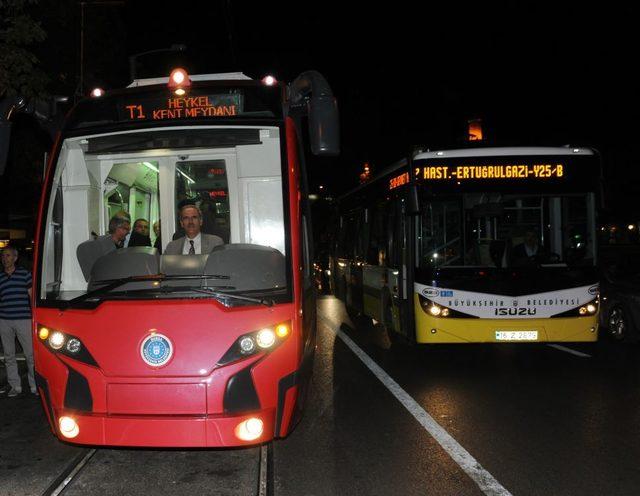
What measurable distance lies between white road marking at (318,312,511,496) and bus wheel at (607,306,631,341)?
452 cm

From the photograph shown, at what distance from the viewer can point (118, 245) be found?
20.4ft

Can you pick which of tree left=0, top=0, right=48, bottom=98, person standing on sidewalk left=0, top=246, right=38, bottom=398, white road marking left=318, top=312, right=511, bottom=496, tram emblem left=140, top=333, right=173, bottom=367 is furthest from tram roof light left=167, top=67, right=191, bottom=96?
tree left=0, top=0, right=48, bottom=98

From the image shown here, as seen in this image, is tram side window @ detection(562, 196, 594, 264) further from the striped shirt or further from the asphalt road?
the striped shirt

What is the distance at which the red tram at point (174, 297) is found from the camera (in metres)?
4.32

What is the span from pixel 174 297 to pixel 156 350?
0.39 meters

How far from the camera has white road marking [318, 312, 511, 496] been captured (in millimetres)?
4637

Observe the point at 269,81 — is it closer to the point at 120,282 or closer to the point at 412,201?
the point at 120,282

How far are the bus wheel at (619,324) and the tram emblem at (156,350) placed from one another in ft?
29.1

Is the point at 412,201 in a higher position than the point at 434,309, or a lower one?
higher

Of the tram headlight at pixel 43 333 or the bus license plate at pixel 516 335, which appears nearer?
the tram headlight at pixel 43 333

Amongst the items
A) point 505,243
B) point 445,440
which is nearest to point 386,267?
point 505,243

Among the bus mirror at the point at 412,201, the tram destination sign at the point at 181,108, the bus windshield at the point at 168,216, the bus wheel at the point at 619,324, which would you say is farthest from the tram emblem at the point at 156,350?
the bus wheel at the point at 619,324

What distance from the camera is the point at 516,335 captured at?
8695 millimetres

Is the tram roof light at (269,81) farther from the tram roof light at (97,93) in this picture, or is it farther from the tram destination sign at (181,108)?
the tram roof light at (97,93)
